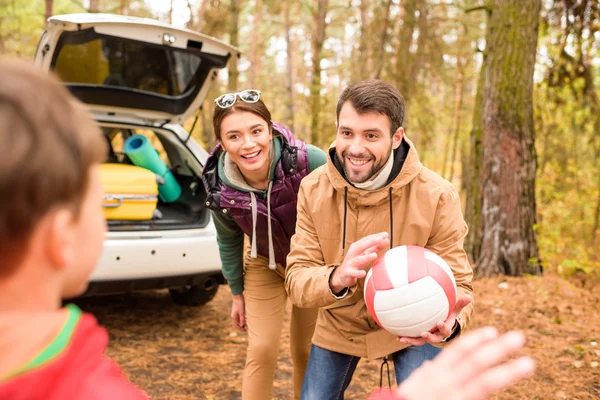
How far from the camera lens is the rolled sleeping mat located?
530 centimetres

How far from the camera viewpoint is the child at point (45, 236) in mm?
833

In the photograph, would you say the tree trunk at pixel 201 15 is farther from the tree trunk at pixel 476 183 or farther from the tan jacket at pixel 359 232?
the tan jacket at pixel 359 232

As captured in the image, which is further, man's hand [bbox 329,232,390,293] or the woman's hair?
the woman's hair

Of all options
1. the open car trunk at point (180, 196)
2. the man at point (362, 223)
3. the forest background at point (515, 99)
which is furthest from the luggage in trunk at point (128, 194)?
the man at point (362, 223)

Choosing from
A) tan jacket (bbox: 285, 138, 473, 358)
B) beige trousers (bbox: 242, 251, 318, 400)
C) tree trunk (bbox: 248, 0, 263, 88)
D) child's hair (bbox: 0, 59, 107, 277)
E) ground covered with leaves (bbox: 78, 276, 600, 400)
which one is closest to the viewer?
child's hair (bbox: 0, 59, 107, 277)

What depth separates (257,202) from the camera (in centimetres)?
311

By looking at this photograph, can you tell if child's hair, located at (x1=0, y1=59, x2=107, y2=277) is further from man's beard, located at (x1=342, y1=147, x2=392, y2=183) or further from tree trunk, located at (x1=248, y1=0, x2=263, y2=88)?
tree trunk, located at (x1=248, y1=0, x2=263, y2=88)

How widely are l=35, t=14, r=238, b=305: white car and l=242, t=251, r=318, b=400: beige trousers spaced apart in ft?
4.29

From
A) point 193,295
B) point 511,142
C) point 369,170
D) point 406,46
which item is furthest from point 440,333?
point 406,46

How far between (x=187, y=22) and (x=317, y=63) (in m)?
3.15

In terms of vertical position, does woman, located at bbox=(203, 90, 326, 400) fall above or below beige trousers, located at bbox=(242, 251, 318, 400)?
above

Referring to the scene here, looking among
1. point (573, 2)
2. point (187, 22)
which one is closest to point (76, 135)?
point (573, 2)

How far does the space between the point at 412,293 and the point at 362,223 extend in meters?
0.48

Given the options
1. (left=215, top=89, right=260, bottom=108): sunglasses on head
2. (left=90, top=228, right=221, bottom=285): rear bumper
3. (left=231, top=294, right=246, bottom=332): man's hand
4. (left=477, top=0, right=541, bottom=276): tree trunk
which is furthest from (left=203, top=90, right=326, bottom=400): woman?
(left=477, top=0, right=541, bottom=276): tree trunk
